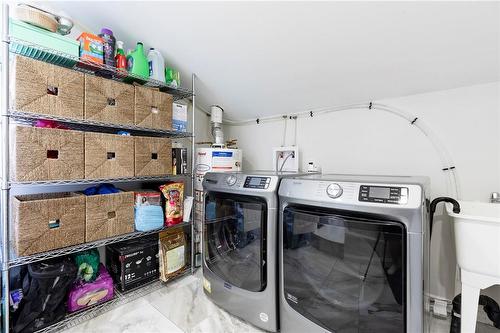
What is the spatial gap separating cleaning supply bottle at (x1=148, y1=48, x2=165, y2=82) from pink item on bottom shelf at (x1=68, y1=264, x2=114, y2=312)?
1.43 metres

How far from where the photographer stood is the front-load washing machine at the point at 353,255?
848 millimetres

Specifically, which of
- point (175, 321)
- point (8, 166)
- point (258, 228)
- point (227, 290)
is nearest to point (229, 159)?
point (258, 228)

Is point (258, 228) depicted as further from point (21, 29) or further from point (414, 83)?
point (21, 29)

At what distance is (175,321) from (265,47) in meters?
1.76

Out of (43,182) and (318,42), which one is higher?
(318,42)

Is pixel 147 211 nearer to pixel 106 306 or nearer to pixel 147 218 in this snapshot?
pixel 147 218

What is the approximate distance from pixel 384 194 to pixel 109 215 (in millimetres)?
1542

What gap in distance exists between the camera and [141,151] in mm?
1627

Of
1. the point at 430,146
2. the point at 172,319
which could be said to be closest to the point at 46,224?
the point at 172,319

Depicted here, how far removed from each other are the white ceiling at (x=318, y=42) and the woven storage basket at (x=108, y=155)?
0.79 metres

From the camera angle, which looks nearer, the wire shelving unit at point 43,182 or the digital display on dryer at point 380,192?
the digital display on dryer at point 380,192

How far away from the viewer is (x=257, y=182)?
51.2 inches

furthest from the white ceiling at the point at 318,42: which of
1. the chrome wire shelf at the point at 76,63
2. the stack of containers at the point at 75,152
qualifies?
the stack of containers at the point at 75,152

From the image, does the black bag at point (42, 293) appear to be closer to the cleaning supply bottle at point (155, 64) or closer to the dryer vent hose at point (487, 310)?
the cleaning supply bottle at point (155, 64)
